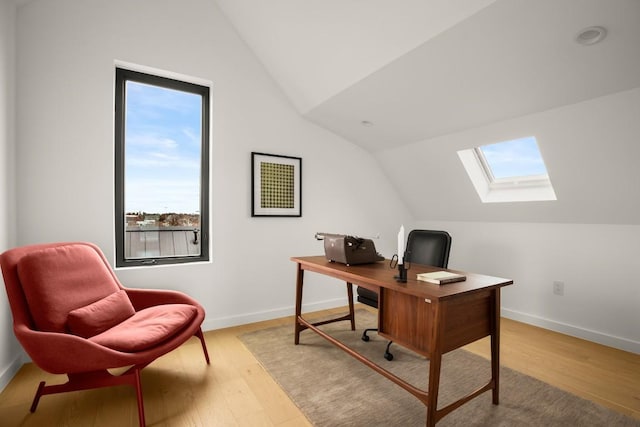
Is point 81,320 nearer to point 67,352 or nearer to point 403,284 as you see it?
point 67,352

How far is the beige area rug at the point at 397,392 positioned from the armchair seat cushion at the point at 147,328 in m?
0.72

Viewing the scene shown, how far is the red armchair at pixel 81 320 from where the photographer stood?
1591 mm

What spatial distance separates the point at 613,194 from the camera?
253cm

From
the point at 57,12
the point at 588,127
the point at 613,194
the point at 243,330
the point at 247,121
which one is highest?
the point at 57,12

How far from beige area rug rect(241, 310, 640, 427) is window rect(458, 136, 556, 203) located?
1.69 meters

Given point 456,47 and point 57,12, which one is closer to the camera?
→ point 456,47

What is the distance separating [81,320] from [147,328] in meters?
0.36

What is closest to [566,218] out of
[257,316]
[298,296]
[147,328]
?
[298,296]

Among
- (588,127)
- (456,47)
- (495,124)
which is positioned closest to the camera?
(456,47)

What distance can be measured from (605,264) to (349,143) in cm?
272

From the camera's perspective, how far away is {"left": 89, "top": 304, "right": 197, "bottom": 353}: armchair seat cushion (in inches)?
66.5

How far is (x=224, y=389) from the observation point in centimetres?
203

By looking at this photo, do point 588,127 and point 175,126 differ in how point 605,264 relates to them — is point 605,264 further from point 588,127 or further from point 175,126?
point 175,126

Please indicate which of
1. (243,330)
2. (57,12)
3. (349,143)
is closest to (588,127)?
(349,143)
